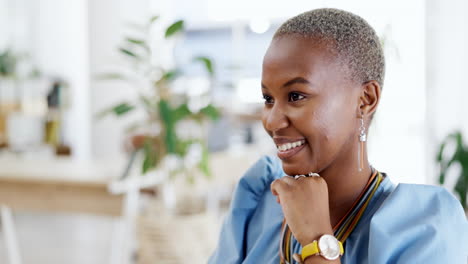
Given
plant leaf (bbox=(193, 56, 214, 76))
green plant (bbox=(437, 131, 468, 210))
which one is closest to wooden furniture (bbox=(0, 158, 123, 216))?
plant leaf (bbox=(193, 56, 214, 76))

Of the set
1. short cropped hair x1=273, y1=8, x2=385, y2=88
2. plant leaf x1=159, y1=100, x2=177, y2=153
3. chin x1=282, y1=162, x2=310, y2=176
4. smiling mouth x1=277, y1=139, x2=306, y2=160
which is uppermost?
short cropped hair x1=273, y1=8, x2=385, y2=88

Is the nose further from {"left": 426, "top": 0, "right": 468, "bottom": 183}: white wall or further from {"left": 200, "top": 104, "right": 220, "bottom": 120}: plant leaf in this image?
{"left": 426, "top": 0, "right": 468, "bottom": 183}: white wall

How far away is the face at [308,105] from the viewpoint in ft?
2.72

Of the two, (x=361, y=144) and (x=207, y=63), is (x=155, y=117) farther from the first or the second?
(x=361, y=144)

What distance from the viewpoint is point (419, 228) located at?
767 mm

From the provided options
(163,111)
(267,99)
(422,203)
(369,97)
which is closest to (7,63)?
(163,111)

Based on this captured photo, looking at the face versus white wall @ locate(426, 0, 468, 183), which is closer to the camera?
the face

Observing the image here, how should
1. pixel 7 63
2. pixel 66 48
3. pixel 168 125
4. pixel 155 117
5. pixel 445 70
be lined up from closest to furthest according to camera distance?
pixel 168 125 → pixel 155 117 → pixel 445 70 → pixel 7 63 → pixel 66 48

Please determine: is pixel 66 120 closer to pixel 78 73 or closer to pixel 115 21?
pixel 78 73

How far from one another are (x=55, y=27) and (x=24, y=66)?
2.02 ft

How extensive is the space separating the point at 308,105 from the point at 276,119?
0.06 m

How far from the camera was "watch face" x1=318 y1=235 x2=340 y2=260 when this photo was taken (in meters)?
0.79

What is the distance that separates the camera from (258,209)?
3.59 ft

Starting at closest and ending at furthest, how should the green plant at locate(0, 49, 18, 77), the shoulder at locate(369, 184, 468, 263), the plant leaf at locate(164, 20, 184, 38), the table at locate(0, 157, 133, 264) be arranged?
the shoulder at locate(369, 184, 468, 263)
the plant leaf at locate(164, 20, 184, 38)
the table at locate(0, 157, 133, 264)
the green plant at locate(0, 49, 18, 77)
